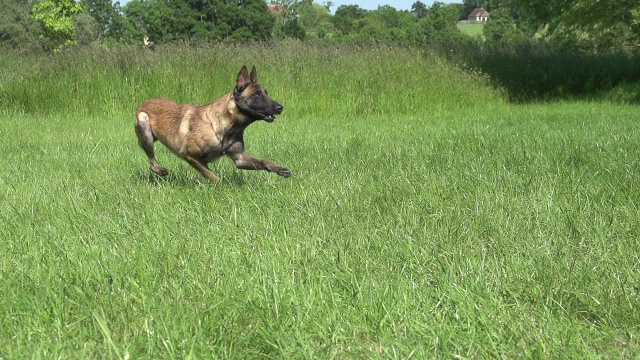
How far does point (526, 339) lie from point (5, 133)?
30.9 feet

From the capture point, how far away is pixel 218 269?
11.0 ft

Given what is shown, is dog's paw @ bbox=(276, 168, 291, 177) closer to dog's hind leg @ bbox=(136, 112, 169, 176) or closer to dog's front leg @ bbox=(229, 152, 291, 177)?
dog's front leg @ bbox=(229, 152, 291, 177)

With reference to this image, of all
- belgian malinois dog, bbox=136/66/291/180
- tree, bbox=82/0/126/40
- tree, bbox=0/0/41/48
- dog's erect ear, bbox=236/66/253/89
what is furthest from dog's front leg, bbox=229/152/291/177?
tree, bbox=82/0/126/40

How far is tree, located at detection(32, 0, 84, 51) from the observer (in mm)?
52500

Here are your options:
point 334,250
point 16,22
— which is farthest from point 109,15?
point 334,250

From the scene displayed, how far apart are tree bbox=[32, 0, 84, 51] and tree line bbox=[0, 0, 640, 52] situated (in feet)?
0.25

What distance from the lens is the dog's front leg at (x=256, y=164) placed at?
583cm

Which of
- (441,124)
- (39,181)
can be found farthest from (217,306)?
(441,124)

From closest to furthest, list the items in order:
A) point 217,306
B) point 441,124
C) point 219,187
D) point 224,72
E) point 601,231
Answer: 1. point 217,306
2. point 601,231
3. point 219,187
4. point 441,124
5. point 224,72

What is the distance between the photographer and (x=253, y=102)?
5.89 meters

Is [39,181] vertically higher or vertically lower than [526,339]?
lower

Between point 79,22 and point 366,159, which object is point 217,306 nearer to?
point 366,159

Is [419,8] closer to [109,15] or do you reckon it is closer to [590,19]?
[109,15]

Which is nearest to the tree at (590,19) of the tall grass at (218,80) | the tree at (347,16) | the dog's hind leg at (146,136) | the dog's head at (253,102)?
the tall grass at (218,80)
